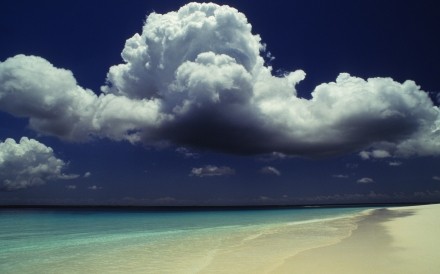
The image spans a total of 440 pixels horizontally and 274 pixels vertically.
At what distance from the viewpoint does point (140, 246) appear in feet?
43.4

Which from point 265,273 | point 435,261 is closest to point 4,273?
point 265,273

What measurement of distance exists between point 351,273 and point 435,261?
257 cm

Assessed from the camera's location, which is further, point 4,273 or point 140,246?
point 140,246

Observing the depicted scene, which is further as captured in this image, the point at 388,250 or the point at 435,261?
the point at 388,250

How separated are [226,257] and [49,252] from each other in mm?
7001

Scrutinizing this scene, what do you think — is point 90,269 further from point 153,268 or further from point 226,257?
point 226,257

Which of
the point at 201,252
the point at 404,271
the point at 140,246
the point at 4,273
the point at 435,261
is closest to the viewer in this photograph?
the point at 404,271

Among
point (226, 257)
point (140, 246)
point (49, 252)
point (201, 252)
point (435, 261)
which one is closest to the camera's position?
point (435, 261)

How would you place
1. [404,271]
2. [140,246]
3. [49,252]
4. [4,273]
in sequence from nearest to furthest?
[404,271], [4,273], [49,252], [140,246]

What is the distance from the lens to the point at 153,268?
8.62 meters

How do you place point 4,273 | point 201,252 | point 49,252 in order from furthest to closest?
point 49,252 → point 201,252 → point 4,273

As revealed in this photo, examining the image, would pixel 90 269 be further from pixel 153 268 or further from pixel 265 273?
pixel 265 273

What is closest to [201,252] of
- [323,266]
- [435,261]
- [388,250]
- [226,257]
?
[226,257]

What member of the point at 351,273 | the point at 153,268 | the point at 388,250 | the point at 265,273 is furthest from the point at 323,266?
the point at 153,268
